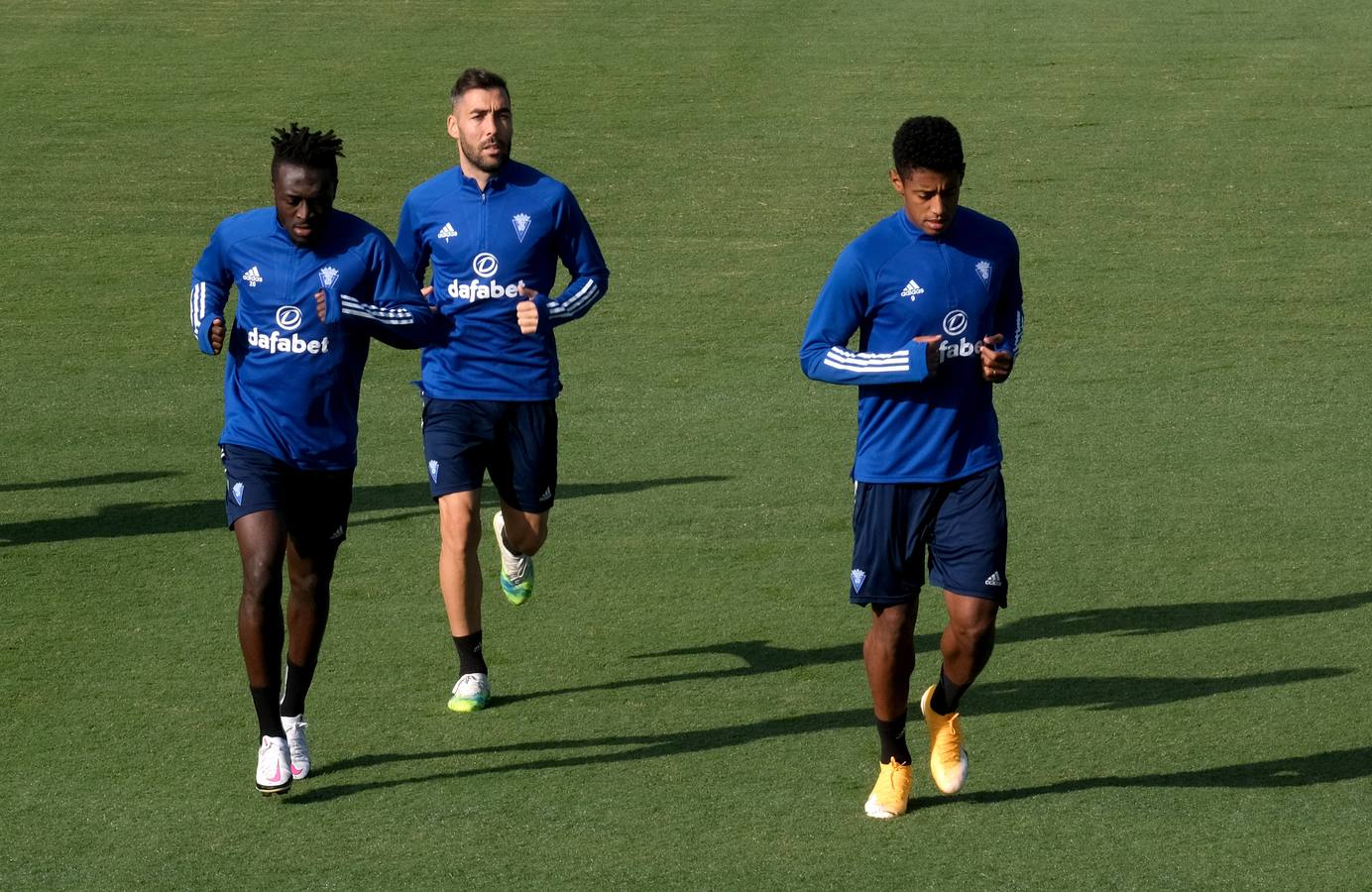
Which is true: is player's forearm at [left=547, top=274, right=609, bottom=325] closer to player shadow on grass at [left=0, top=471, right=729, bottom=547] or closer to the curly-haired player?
the curly-haired player

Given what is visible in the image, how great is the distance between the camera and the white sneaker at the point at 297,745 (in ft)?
22.8

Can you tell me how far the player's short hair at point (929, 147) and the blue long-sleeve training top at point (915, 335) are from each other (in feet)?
0.58

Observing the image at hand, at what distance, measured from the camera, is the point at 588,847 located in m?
6.34

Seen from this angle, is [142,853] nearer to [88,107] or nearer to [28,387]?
[28,387]

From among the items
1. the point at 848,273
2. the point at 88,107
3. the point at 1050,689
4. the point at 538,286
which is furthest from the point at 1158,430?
the point at 88,107

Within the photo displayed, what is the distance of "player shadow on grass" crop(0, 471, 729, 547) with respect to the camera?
33.0 feet

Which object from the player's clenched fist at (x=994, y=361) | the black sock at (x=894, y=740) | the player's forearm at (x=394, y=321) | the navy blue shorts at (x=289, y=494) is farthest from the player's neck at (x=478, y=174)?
the black sock at (x=894, y=740)

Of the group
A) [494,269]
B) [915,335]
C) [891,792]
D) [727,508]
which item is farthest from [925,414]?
[727,508]

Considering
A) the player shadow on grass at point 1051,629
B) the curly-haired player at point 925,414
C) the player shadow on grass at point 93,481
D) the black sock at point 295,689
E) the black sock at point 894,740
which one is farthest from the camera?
the player shadow on grass at point 93,481

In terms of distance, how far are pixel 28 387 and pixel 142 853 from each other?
7.37 m

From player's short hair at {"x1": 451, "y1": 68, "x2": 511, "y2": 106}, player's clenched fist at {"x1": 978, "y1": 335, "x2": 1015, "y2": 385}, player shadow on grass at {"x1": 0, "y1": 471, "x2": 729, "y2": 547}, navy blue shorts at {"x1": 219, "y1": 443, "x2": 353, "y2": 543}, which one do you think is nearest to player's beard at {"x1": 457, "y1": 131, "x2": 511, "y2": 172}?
player's short hair at {"x1": 451, "y1": 68, "x2": 511, "y2": 106}

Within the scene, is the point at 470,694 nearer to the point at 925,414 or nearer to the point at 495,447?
the point at 495,447

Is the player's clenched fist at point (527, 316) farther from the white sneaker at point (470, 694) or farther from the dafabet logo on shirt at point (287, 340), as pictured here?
the white sneaker at point (470, 694)

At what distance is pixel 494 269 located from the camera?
25.5ft
